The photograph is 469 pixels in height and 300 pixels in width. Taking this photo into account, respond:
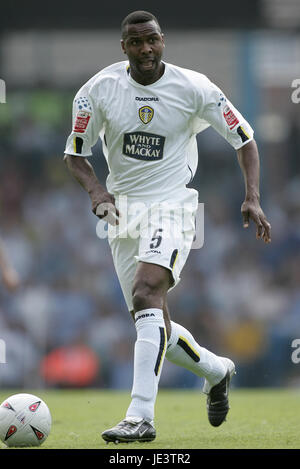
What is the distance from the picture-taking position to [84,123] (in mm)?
6098

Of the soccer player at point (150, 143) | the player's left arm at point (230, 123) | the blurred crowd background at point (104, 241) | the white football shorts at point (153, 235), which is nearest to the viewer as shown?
the white football shorts at point (153, 235)

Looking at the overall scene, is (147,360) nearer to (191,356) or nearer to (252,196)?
(191,356)

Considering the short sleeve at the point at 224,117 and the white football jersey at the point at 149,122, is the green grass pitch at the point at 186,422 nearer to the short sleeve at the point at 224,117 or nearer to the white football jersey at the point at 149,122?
the white football jersey at the point at 149,122

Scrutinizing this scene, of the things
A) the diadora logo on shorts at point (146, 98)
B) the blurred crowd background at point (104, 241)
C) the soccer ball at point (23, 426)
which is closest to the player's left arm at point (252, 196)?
the diadora logo on shorts at point (146, 98)

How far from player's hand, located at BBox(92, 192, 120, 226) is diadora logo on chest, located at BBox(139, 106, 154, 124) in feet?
2.14

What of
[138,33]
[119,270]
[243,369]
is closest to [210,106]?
[138,33]

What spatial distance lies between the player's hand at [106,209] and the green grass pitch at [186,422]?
4.28ft

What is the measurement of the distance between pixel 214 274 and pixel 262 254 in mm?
856

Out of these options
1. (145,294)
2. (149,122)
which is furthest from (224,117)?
(145,294)

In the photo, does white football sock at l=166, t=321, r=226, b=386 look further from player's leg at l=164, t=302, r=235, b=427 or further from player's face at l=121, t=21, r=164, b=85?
player's face at l=121, t=21, r=164, b=85

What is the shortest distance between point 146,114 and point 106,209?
80 centimetres

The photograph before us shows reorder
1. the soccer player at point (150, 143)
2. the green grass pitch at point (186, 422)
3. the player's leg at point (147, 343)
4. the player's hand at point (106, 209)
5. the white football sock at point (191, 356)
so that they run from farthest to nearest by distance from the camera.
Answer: the white football sock at point (191, 356) → the soccer player at point (150, 143) → the player's hand at point (106, 209) → the green grass pitch at point (186, 422) → the player's leg at point (147, 343)

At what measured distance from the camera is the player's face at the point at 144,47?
592 centimetres

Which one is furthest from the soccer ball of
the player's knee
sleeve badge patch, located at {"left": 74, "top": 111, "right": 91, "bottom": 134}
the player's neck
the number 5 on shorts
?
the player's neck
